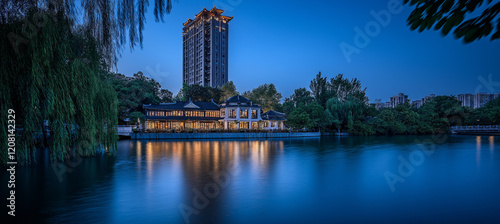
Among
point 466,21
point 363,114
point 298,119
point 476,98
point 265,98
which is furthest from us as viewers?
point 476,98

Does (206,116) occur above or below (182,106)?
below

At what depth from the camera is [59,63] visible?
7828mm

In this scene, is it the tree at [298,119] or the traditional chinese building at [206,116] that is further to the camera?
the tree at [298,119]

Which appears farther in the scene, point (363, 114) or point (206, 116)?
point (363, 114)

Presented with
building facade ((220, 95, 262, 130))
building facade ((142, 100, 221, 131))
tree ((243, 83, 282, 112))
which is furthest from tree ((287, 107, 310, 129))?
tree ((243, 83, 282, 112))

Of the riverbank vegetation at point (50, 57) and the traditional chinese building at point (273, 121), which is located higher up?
the riverbank vegetation at point (50, 57)

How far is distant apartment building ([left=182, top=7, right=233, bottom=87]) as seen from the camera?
101562 mm

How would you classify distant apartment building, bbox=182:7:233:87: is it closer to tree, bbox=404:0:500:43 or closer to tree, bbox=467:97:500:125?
tree, bbox=467:97:500:125

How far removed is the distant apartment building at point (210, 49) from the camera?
333 feet

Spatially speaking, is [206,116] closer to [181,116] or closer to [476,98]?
[181,116]

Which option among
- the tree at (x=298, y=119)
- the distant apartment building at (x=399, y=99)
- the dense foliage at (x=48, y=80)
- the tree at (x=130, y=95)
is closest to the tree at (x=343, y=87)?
the tree at (x=298, y=119)

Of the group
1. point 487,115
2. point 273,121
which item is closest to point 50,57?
point 273,121

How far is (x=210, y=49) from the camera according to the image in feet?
334

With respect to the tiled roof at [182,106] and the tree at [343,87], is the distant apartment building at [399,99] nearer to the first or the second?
the tree at [343,87]
